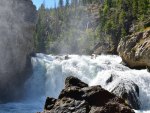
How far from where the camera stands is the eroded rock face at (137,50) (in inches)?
2120

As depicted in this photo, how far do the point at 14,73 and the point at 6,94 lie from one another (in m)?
3.95

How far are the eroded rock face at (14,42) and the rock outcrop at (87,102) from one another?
110 feet

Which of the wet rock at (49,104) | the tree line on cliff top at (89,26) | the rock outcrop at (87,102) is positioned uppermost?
the rock outcrop at (87,102)

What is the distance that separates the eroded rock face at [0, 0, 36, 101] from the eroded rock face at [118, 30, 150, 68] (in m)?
16.2

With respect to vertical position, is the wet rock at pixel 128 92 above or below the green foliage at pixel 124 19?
below

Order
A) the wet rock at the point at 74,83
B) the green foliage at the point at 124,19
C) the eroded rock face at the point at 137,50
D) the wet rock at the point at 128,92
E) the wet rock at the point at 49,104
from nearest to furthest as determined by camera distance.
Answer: the wet rock at the point at 49,104
the wet rock at the point at 74,83
the wet rock at the point at 128,92
the eroded rock face at the point at 137,50
the green foliage at the point at 124,19

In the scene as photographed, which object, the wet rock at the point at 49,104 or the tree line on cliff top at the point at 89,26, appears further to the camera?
the tree line on cliff top at the point at 89,26

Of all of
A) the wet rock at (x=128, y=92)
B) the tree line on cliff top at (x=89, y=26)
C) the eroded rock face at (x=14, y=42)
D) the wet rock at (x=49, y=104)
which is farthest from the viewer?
the tree line on cliff top at (x=89, y=26)

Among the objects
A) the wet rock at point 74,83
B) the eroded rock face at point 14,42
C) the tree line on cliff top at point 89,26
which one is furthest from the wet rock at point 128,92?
the tree line on cliff top at point 89,26

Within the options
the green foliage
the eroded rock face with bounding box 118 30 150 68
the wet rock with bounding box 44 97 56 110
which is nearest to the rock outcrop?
the wet rock with bounding box 44 97 56 110

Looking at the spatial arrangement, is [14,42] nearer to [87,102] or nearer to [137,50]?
[137,50]

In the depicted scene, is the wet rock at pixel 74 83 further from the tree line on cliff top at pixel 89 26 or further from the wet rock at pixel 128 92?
the tree line on cliff top at pixel 89 26

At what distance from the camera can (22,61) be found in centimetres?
5594

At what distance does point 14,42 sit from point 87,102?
3832cm
